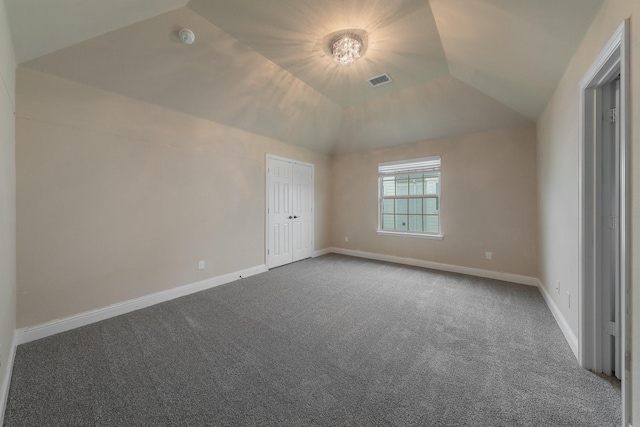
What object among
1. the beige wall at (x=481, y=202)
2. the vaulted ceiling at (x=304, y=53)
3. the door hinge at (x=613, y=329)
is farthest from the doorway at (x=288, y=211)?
the door hinge at (x=613, y=329)

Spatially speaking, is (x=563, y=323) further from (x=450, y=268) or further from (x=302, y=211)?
(x=302, y=211)

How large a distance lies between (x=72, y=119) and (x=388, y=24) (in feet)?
10.5

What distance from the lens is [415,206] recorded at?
4.79m

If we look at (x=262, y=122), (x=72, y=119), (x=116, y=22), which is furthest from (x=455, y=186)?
(x=72, y=119)

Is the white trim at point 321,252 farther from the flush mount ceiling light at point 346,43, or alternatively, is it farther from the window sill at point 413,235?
the flush mount ceiling light at point 346,43

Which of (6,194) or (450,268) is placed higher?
(6,194)

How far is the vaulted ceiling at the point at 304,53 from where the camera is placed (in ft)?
5.97

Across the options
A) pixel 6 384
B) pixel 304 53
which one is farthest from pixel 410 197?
pixel 6 384

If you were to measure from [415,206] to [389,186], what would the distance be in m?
0.67

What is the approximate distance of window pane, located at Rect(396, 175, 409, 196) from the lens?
16.0ft

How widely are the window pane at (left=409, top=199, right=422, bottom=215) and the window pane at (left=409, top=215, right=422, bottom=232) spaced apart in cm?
8

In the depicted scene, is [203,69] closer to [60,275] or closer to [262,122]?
[262,122]

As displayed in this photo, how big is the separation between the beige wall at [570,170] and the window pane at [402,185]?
201cm

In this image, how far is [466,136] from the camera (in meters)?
4.09
